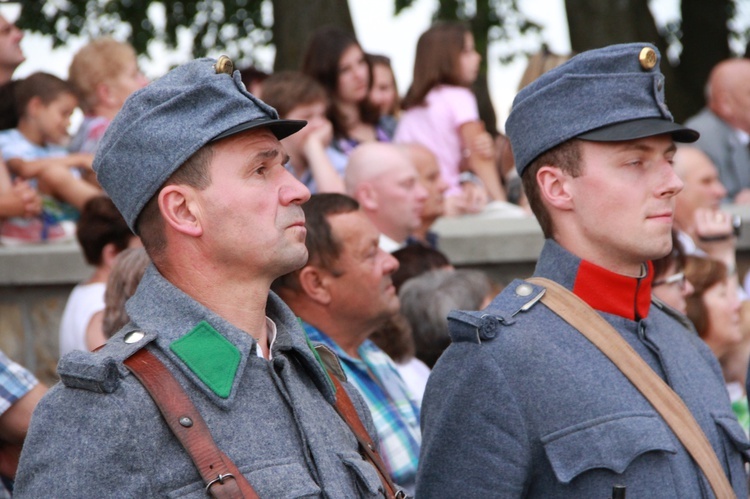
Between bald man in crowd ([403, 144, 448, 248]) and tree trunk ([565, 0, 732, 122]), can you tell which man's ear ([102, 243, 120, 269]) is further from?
tree trunk ([565, 0, 732, 122])

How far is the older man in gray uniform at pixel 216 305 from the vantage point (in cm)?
231

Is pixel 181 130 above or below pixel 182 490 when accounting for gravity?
above

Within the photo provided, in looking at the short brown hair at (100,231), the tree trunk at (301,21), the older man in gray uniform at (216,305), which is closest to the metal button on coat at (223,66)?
the older man in gray uniform at (216,305)

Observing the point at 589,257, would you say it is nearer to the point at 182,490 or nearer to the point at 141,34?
the point at 182,490

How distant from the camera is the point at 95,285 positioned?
17.2 feet

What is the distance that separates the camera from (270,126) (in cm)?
265

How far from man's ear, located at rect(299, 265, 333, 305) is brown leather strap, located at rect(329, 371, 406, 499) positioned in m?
1.58

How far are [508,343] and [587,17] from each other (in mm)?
9040

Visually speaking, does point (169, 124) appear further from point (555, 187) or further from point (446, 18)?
point (446, 18)

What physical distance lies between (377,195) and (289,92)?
2.50 feet

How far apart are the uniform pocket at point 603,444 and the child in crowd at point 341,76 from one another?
14.6 ft

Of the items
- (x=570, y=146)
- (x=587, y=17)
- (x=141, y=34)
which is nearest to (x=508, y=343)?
(x=570, y=146)

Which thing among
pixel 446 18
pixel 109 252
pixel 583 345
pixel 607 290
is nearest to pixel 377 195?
pixel 109 252

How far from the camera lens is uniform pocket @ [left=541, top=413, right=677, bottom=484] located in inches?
109
